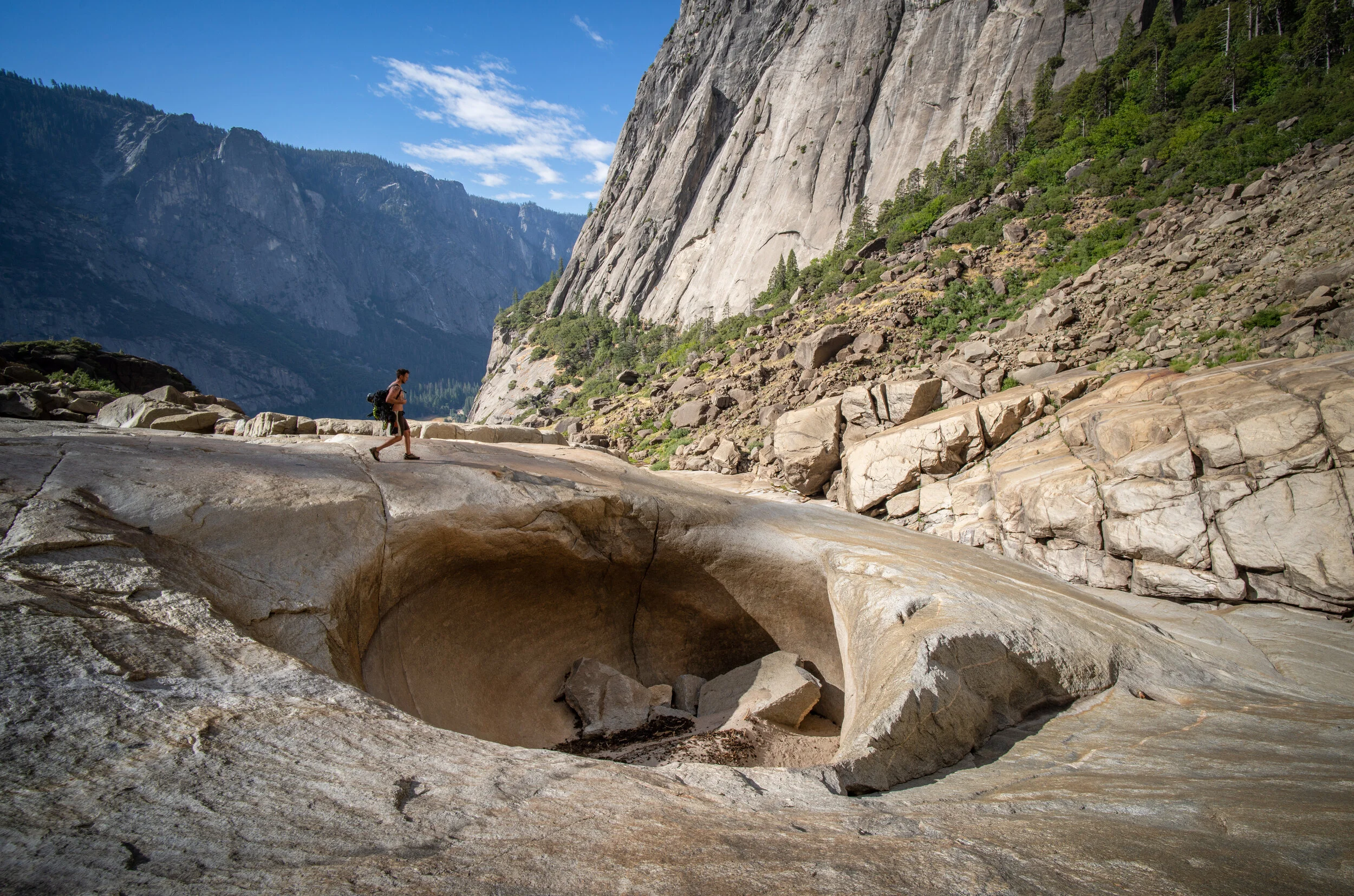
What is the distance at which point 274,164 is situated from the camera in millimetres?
162375

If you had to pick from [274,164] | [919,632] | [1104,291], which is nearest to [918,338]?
Answer: [1104,291]

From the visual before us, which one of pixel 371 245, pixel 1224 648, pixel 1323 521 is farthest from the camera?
pixel 371 245

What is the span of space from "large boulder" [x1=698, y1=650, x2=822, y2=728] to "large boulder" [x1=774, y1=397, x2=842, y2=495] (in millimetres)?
11205

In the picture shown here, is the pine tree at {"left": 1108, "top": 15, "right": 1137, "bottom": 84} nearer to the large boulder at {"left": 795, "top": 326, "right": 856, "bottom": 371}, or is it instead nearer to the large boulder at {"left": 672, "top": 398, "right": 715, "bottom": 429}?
the large boulder at {"left": 795, "top": 326, "right": 856, "bottom": 371}

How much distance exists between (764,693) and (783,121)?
211 ft

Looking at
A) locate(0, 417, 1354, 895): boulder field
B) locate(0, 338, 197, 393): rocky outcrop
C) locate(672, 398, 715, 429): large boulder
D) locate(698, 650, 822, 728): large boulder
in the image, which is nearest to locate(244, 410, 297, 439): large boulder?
locate(0, 417, 1354, 895): boulder field

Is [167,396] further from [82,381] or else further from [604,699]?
[604,699]

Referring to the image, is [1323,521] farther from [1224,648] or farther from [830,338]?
[830,338]

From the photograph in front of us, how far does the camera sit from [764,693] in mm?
7680

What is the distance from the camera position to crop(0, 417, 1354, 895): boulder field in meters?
2.43

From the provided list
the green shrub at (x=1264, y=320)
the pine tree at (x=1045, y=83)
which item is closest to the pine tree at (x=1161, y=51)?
the pine tree at (x=1045, y=83)

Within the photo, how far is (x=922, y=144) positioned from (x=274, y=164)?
18046 centimetres

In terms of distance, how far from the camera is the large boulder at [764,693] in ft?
23.9

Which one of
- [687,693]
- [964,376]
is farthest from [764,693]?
[964,376]
